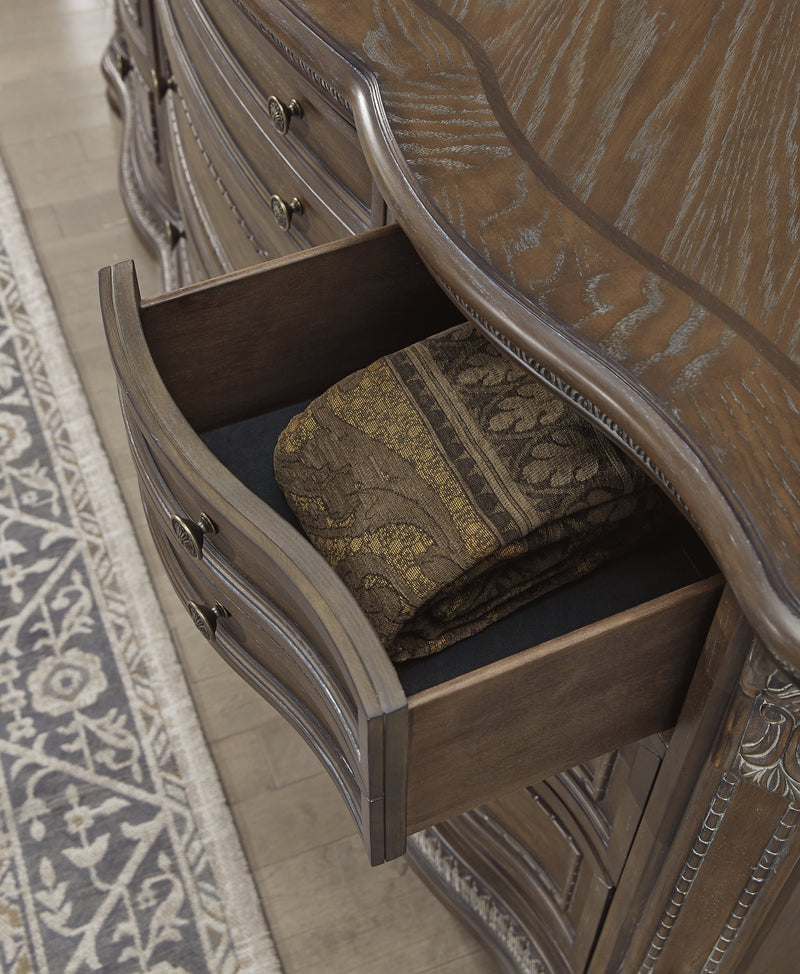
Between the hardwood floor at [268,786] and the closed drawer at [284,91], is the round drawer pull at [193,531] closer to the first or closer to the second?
the closed drawer at [284,91]

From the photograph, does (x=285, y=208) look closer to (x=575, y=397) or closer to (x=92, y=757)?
(x=575, y=397)

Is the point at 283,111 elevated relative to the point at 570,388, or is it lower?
elevated

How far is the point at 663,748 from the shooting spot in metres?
0.70

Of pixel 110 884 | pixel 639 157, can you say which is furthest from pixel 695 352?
pixel 110 884

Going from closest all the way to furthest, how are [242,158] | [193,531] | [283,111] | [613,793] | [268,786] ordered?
[193,531] → [613,793] → [283,111] → [242,158] → [268,786]

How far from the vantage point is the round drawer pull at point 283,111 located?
2.91 feet

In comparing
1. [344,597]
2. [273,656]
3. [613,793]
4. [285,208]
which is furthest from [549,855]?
[285,208]

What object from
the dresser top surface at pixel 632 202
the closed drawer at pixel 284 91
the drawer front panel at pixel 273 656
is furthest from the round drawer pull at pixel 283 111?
the drawer front panel at pixel 273 656

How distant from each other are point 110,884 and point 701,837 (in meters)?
0.65

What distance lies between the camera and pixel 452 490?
67 cm

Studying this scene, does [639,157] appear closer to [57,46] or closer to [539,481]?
[539,481]

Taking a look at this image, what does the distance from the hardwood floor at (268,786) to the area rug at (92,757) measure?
2cm

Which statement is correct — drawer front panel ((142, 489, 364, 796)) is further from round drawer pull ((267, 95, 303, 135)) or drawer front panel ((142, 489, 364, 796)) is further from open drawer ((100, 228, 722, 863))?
round drawer pull ((267, 95, 303, 135))

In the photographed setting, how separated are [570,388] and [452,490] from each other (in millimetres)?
133
